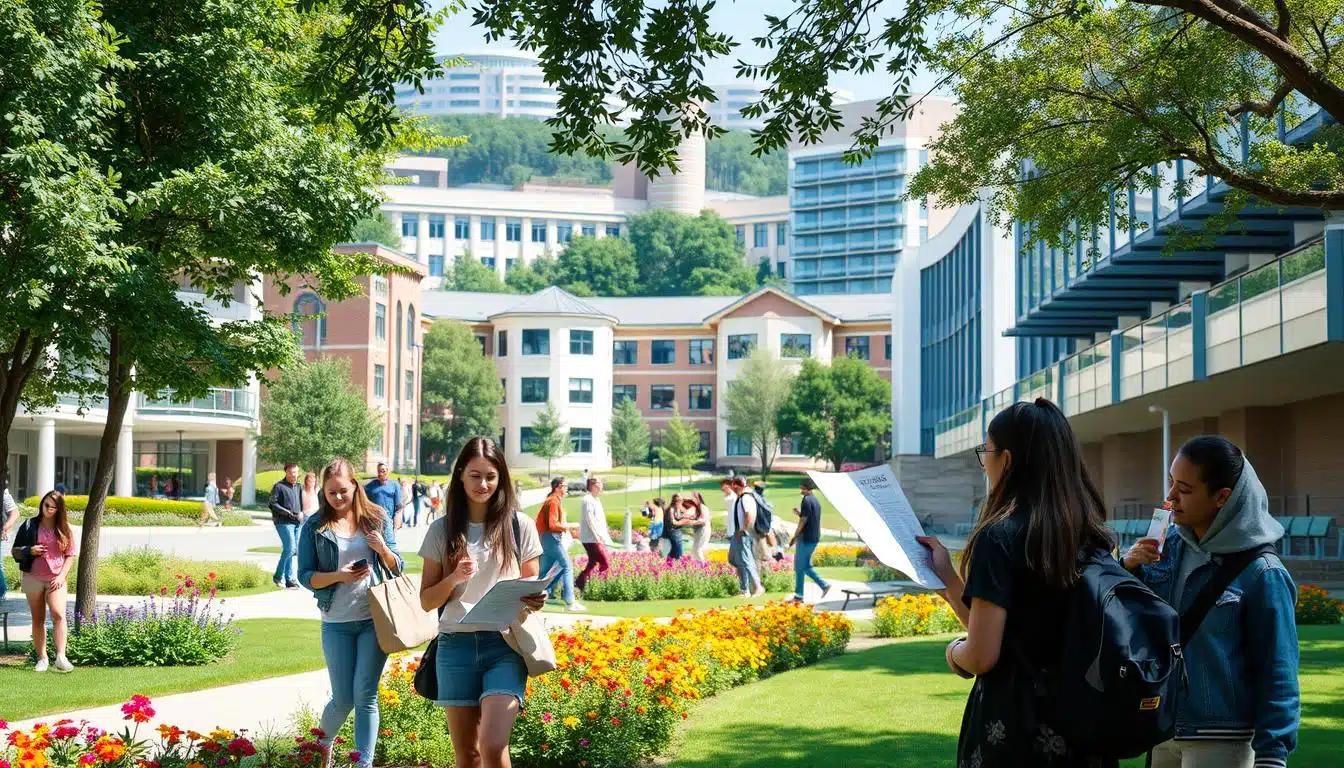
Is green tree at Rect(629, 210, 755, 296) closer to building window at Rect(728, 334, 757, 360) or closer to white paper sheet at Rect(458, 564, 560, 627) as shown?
building window at Rect(728, 334, 757, 360)

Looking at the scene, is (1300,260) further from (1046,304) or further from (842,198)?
(842,198)

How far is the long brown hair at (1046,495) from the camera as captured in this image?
342cm

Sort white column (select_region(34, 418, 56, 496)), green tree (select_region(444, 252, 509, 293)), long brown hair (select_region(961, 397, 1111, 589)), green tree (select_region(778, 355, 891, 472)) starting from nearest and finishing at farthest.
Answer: long brown hair (select_region(961, 397, 1111, 589))
white column (select_region(34, 418, 56, 496))
green tree (select_region(778, 355, 891, 472))
green tree (select_region(444, 252, 509, 293))

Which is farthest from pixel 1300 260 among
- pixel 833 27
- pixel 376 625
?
pixel 376 625

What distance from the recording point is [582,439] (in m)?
96.1

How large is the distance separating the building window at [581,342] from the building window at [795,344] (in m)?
13.1

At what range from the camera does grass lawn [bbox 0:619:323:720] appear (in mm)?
10547

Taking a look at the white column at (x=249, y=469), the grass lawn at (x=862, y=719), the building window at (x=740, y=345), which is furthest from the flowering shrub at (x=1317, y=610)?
the building window at (x=740, y=345)

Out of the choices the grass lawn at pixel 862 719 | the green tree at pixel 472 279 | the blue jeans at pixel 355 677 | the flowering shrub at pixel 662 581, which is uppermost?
the green tree at pixel 472 279

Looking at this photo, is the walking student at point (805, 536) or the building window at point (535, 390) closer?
the walking student at point (805, 536)

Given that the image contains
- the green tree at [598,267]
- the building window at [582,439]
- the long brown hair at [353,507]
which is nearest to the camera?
the long brown hair at [353,507]

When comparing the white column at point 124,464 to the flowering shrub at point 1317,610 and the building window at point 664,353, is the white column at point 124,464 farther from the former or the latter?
the building window at point 664,353

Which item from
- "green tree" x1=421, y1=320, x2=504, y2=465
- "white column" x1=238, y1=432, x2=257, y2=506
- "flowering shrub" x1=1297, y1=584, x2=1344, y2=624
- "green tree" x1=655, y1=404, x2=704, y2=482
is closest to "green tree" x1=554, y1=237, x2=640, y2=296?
"green tree" x1=655, y1=404, x2=704, y2=482

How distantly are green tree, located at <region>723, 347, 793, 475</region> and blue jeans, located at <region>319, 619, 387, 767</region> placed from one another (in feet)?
268
